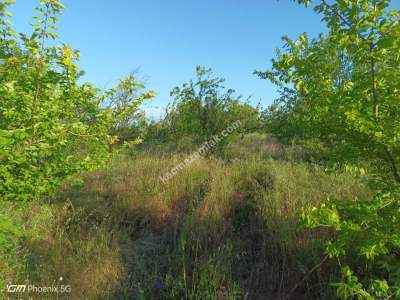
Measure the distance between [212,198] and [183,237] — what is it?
1.25 meters

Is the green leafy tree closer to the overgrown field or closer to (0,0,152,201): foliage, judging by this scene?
the overgrown field

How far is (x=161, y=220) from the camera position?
536 centimetres

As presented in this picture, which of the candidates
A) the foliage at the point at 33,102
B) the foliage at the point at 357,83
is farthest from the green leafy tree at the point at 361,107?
the foliage at the point at 33,102

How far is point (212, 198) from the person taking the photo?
554cm

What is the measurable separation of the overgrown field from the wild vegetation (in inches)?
1.0

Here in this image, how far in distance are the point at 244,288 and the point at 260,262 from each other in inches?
20.9

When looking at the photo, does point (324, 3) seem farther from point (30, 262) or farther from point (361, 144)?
point (30, 262)

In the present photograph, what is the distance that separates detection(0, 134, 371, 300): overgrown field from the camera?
3.64 m

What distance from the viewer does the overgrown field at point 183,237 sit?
3.64 metres

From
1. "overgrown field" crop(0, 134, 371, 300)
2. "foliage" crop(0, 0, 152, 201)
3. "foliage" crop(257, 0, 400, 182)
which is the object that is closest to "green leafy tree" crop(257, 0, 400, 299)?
"foliage" crop(257, 0, 400, 182)

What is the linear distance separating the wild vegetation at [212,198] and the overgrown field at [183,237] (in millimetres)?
25

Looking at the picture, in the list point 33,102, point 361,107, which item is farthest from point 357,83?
point 33,102

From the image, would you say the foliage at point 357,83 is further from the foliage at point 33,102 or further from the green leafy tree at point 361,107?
the foliage at point 33,102

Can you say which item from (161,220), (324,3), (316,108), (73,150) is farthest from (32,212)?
(324,3)
